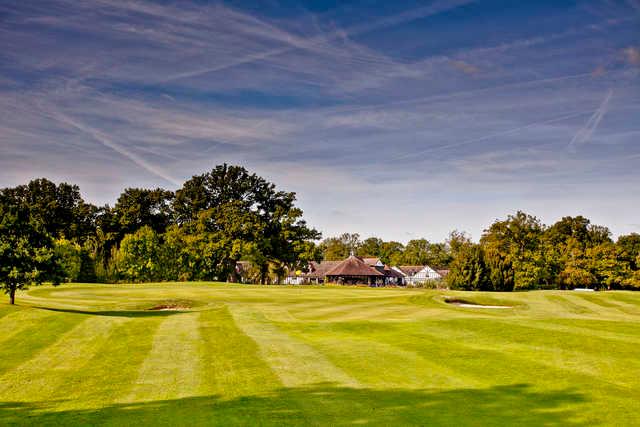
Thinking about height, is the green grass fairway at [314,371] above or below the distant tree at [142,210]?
below

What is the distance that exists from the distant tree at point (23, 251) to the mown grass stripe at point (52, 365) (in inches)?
162

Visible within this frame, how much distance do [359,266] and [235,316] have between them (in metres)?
84.4

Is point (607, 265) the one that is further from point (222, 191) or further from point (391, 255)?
point (391, 255)

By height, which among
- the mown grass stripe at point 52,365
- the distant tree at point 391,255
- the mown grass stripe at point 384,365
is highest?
the distant tree at point 391,255

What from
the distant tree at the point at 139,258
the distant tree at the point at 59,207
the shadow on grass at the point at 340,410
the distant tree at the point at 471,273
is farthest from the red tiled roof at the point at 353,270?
the shadow on grass at the point at 340,410

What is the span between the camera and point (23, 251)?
21047 mm

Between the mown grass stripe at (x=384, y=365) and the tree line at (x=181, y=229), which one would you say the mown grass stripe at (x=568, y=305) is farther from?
the tree line at (x=181, y=229)

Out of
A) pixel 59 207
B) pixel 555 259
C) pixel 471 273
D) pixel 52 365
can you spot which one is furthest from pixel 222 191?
pixel 52 365

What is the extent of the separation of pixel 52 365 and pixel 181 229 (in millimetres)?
64423

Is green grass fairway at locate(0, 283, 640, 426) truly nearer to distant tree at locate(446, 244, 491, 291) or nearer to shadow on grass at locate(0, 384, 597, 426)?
shadow on grass at locate(0, 384, 597, 426)

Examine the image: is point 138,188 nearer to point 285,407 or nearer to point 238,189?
point 238,189

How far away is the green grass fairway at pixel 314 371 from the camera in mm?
9148

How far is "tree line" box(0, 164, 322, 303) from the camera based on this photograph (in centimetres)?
7044

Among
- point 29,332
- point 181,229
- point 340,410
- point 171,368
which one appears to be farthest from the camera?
point 181,229
